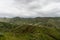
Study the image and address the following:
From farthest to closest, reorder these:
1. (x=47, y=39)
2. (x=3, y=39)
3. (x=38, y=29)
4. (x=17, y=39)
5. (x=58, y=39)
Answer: (x=38, y=29)
(x=58, y=39)
(x=47, y=39)
(x=17, y=39)
(x=3, y=39)

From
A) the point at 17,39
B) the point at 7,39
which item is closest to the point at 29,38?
the point at 17,39

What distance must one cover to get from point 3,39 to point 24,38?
76.9 ft

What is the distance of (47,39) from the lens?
423 ft

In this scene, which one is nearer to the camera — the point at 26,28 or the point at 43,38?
the point at 43,38

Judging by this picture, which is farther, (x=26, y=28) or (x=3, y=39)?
(x=26, y=28)

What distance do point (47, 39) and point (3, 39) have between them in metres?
46.1

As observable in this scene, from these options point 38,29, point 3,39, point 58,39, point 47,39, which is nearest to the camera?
point 3,39

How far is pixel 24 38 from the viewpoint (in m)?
116

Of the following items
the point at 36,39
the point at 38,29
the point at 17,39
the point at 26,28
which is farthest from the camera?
the point at 26,28

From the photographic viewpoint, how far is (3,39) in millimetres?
97188

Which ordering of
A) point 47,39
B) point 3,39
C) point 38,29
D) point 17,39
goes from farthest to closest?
point 38,29 → point 47,39 → point 17,39 → point 3,39

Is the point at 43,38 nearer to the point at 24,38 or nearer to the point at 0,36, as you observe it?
the point at 24,38

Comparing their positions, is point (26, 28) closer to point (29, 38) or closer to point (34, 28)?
point (34, 28)

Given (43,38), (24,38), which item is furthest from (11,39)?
(43,38)
